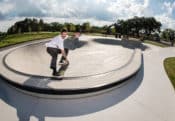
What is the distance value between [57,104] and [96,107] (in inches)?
46.7

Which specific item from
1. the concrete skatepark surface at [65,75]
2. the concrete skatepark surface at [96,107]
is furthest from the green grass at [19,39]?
the concrete skatepark surface at [96,107]

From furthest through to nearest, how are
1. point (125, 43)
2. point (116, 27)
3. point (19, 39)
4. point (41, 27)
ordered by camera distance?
point (116, 27), point (41, 27), point (19, 39), point (125, 43)

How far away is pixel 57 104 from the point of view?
16.7 feet

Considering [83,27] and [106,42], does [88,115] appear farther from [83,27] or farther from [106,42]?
[83,27]

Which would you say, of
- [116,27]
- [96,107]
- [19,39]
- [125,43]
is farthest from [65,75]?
[116,27]

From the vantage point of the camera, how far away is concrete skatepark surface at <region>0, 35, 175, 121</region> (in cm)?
466

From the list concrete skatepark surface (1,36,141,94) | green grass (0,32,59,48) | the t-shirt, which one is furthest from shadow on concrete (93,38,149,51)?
the t-shirt

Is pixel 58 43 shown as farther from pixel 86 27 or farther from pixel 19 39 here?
pixel 86 27

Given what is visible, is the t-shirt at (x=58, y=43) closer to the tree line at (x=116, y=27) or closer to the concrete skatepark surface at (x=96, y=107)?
the concrete skatepark surface at (x=96, y=107)

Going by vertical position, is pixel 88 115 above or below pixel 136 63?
below

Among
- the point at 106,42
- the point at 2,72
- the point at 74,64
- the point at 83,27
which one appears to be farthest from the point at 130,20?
the point at 2,72

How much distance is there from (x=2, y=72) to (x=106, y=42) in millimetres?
13630

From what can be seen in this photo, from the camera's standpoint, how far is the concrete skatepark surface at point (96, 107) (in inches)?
183

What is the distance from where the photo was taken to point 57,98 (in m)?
5.22
